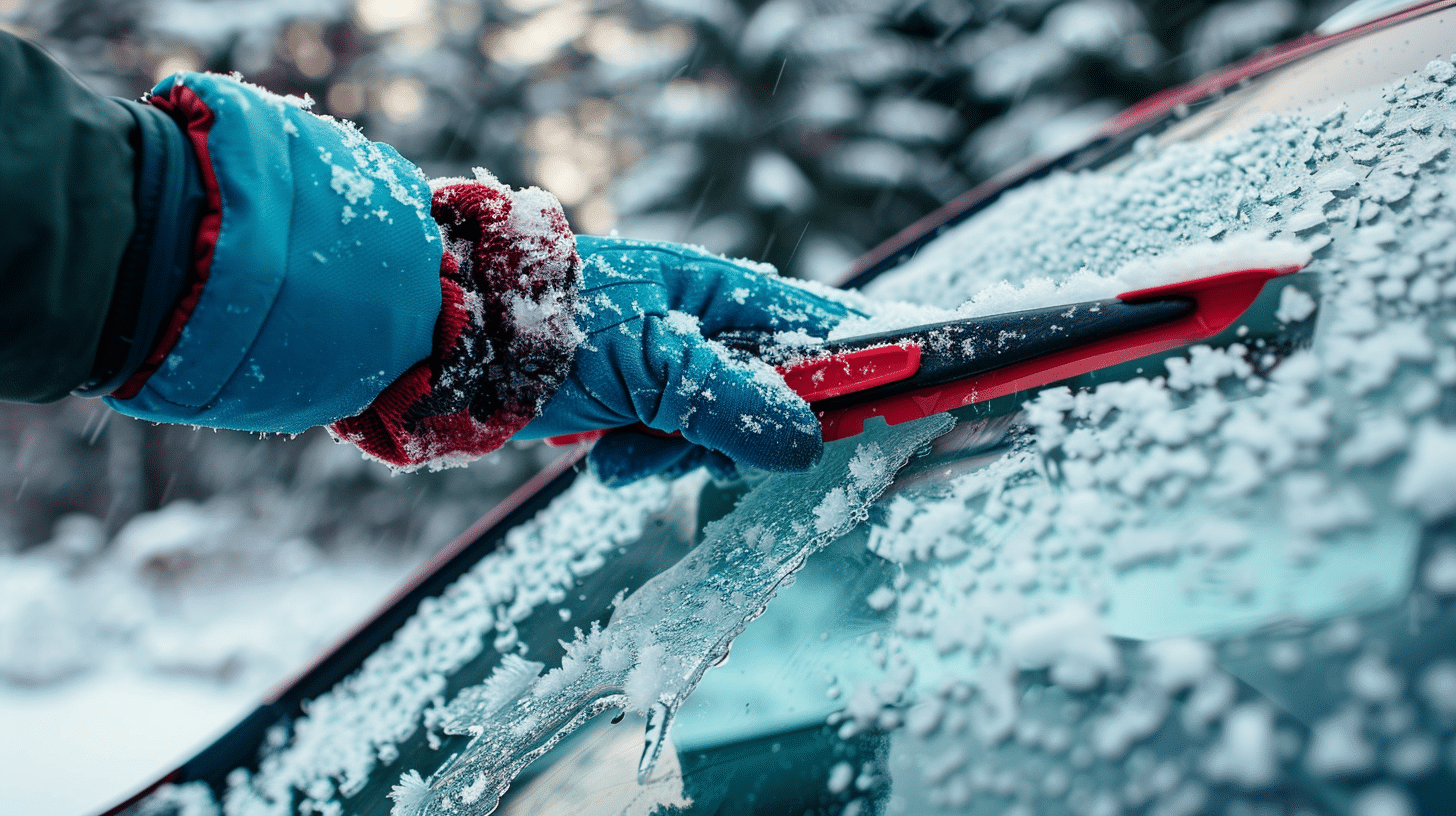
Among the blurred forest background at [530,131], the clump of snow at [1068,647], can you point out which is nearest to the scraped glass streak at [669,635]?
the clump of snow at [1068,647]

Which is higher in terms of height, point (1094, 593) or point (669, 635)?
point (1094, 593)

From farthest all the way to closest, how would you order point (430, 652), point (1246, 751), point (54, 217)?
1. point (430, 652)
2. point (54, 217)
3. point (1246, 751)

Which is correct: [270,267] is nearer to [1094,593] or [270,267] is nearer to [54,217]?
[54,217]

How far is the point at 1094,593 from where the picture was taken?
403mm

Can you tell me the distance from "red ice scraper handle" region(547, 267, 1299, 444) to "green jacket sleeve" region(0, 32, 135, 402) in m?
0.53

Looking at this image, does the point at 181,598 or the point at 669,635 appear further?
the point at 181,598

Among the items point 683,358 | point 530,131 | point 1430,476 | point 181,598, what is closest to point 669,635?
point 683,358

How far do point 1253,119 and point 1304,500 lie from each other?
68 centimetres

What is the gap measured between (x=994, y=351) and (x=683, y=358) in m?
0.28

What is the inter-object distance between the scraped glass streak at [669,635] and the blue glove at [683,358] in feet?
0.19

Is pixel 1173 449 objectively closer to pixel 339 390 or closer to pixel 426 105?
pixel 339 390

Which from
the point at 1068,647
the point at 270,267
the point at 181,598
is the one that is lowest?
the point at 181,598

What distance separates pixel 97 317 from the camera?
1.59 feet

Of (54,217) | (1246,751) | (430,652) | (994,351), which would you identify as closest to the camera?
(1246,751)
